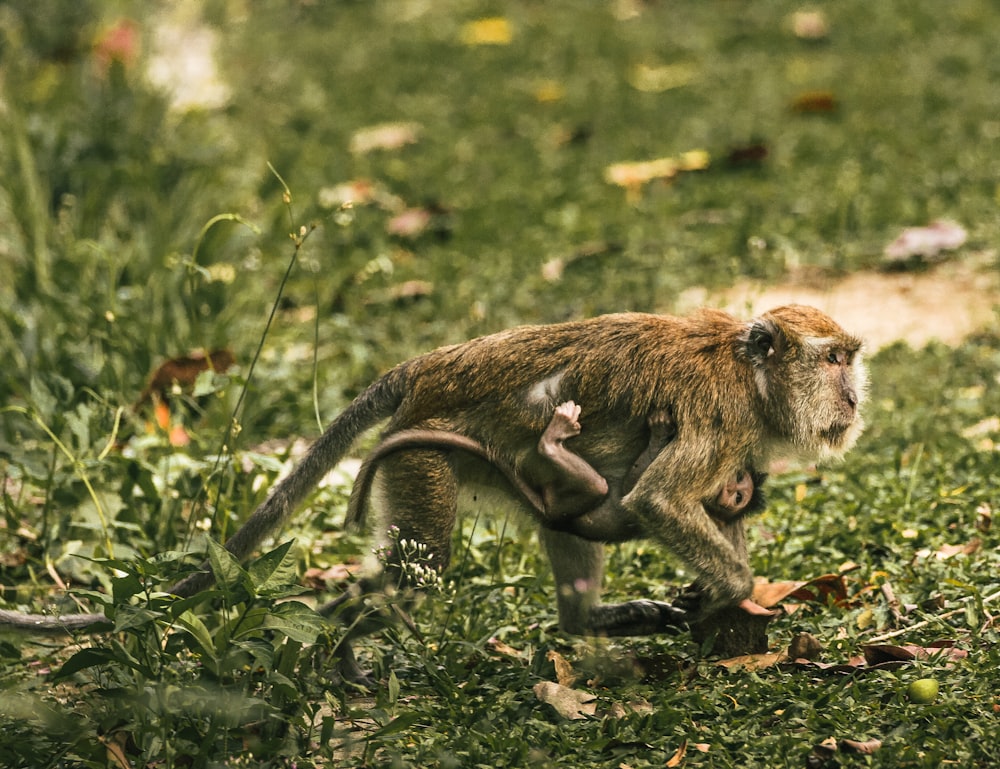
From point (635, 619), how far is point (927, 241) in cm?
328

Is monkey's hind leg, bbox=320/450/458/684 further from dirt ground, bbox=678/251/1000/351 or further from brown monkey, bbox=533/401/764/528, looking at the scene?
dirt ground, bbox=678/251/1000/351

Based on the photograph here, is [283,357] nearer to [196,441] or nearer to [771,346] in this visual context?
[196,441]

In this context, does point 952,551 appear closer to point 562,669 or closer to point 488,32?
point 562,669

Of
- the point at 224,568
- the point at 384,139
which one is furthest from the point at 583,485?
the point at 384,139

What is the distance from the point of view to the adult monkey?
4.22m

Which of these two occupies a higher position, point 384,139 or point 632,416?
point 384,139

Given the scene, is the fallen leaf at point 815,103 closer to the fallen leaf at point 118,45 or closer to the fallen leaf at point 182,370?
the fallen leaf at point 118,45

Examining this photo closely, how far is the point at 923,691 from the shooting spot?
3693 mm

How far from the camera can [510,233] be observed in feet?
26.5

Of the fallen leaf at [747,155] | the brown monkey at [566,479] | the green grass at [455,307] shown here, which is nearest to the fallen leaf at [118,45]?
the green grass at [455,307]

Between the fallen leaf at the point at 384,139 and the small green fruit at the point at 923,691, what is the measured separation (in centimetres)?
675

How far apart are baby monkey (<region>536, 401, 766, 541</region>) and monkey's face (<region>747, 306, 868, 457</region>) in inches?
10.6

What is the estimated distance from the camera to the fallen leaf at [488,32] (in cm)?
1199

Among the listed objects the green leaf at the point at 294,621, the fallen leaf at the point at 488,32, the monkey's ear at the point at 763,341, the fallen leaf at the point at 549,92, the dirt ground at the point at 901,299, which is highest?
the fallen leaf at the point at 488,32
